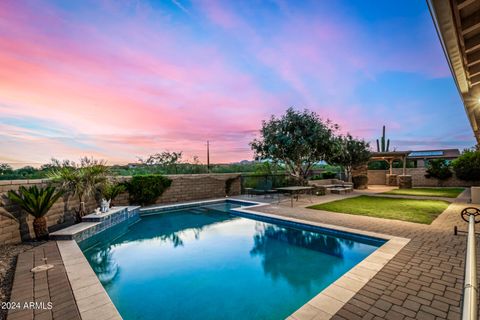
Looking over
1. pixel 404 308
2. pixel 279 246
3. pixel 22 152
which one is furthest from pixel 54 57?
pixel 404 308

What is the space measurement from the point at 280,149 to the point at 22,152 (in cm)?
1061

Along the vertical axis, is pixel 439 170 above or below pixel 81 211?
above

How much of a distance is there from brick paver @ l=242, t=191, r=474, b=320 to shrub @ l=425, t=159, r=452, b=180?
1467 cm

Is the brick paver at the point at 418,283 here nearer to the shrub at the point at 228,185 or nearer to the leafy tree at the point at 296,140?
the leafy tree at the point at 296,140

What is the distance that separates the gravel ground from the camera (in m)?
3.03

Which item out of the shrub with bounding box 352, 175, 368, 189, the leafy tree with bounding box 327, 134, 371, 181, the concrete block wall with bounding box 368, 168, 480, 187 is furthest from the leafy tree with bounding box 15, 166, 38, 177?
the concrete block wall with bounding box 368, 168, 480, 187

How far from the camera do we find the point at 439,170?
16.7m

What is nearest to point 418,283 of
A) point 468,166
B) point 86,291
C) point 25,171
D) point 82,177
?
point 86,291

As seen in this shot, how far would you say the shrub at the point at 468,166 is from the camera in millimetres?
14672

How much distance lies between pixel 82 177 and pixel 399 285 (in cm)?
815

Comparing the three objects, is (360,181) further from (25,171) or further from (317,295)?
(25,171)

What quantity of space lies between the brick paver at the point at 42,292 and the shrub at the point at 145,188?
5.69 meters

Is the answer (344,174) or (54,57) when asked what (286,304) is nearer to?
(54,57)

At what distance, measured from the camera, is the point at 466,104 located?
3949 mm
